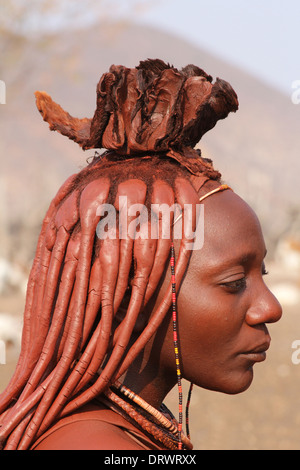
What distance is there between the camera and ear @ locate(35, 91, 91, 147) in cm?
289

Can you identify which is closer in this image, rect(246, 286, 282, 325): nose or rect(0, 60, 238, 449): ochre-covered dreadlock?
rect(0, 60, 238, 449): ochre-covered dreadlock

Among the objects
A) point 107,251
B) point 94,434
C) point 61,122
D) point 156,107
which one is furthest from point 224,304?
point 61,122

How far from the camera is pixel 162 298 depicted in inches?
102

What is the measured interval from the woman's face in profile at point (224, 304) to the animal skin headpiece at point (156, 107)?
278 millimetres

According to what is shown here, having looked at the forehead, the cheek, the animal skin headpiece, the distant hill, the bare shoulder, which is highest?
the distant hill

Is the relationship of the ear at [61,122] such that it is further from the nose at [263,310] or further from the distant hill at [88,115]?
the distant hill at [88,115]

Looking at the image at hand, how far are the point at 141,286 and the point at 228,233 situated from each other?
0.39m

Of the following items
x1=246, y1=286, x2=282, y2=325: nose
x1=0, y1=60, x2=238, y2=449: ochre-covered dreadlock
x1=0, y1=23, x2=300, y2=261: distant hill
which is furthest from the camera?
x1=0, y1=23, x2=300, y2=261: distant hill

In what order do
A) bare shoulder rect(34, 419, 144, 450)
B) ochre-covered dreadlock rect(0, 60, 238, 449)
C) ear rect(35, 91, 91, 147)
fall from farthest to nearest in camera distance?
ear rect(35, 91, 91, 147) < ochre-covered dreadlock rect(0, 60, 238, 449) < bare shoulder rect(34, 419, 144, 450)

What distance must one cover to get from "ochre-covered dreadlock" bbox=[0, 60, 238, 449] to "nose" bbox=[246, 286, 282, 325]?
32 cm

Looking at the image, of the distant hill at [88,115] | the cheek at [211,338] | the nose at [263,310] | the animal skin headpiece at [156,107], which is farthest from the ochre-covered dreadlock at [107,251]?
the distant hill at [88,115]

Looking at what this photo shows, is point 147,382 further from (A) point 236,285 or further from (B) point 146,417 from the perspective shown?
(A) point 236,285

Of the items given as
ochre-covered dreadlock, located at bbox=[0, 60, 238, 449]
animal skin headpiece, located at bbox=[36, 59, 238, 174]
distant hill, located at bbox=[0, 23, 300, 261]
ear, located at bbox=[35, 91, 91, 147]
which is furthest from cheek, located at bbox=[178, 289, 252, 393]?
distant hill, located at bbox=[0, 23, 300, 261]

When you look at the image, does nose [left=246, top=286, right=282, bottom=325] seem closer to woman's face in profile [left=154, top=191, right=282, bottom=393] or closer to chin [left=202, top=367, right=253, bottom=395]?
woman's face in profile [left=154, top=191, right=282, bottom=393]
